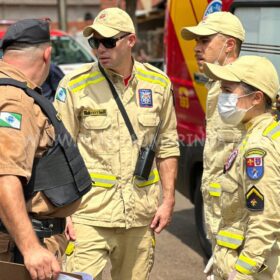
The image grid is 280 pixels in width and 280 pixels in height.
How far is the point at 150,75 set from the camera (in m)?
3.29

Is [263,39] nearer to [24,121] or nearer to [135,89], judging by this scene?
[135,89]

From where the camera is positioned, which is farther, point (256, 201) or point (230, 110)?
point (230, 110)

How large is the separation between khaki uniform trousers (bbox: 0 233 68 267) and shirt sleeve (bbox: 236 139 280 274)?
79cm

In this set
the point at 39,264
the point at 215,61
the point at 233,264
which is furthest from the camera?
the point at 215,61

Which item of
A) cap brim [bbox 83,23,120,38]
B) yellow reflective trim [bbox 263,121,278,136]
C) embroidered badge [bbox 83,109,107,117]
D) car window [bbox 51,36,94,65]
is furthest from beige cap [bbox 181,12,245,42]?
car window [bbox 51,36,94,65]

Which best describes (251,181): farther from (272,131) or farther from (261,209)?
(272,131)

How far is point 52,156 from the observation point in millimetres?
2297

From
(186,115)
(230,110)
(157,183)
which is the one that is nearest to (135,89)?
(157,183)

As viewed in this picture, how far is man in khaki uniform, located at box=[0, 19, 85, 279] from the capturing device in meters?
2.04

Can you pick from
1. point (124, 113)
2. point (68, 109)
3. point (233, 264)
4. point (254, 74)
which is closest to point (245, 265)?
point (233, 264)

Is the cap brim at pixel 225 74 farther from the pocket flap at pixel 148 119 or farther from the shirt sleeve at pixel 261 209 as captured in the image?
the pocket flap at pixel 148 119

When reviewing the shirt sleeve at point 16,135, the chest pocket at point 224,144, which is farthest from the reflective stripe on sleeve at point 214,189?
the shirt sleeve at point 16,135

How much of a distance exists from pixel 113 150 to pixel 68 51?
27.2ft

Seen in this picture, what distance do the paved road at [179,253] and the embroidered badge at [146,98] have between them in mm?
1353
